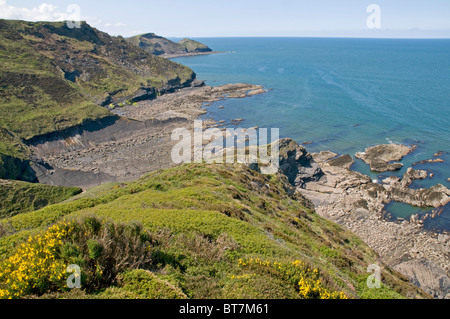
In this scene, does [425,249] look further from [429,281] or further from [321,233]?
[321,233]

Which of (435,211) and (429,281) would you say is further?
(435,211)

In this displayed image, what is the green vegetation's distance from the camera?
31.3 meters

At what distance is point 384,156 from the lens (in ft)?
175

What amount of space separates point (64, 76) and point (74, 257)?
96900mm

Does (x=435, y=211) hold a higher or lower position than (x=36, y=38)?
lower

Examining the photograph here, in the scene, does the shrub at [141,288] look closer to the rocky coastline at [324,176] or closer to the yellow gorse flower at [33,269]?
the yellow gorse flower at [33,269]

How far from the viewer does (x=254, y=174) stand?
105 ft

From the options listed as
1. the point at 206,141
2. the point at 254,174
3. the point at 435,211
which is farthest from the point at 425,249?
the point at 206,141

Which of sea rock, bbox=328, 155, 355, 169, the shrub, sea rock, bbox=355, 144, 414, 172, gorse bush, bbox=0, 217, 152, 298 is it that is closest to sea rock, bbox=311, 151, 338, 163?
sea rock, bbox=328, 155, 355, 169

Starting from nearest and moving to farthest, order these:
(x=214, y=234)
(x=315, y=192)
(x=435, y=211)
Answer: (x=214, y=234), (x=435, y=211), (x=315, y=192)

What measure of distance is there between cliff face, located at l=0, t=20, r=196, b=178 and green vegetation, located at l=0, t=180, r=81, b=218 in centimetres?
2072

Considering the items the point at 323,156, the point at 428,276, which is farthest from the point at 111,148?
the point at 428,276

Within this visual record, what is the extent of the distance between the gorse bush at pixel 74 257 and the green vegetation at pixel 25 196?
2862cm

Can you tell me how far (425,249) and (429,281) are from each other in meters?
6.48
